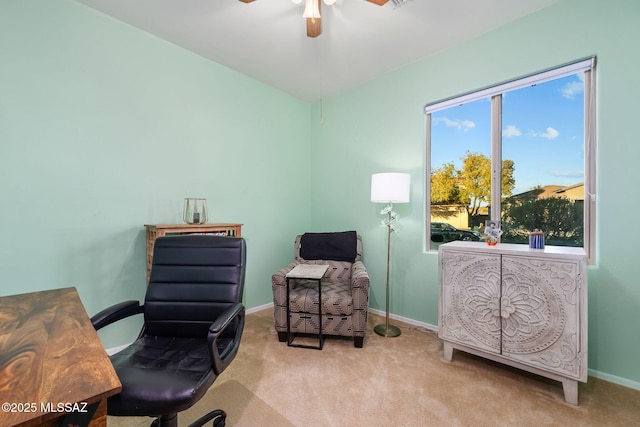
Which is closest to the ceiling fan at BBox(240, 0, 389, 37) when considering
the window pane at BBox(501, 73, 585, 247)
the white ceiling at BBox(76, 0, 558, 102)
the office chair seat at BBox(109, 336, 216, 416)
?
the white ceiling at BBox(76, 0, 558, 102)

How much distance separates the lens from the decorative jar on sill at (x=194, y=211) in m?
2.50

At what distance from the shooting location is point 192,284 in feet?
5.07

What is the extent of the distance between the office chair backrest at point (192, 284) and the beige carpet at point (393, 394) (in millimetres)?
576

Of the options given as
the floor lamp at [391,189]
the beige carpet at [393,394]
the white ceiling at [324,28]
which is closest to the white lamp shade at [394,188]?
the floor lamp at [391,189]

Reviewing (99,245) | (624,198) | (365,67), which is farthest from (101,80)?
(624,198)

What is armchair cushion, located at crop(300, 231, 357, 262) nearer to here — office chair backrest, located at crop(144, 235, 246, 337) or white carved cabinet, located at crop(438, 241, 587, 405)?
white carved cabinet, located at crop(438, 241, 587, 405)

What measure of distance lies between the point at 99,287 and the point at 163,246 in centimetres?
109

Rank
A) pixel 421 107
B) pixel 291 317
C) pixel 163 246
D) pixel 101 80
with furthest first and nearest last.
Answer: pixel 421 107
pixel 291 317
pixel 101 80
pixel 163 246

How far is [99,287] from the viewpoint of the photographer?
7.18 ft

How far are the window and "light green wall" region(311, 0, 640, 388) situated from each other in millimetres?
106

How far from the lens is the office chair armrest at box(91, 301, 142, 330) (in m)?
1.25

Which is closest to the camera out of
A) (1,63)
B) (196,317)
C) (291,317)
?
(196,317)

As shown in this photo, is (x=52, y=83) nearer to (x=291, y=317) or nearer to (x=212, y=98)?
(x=212, y=98)

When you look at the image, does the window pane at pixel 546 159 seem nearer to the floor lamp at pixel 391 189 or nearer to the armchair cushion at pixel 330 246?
the floor lamp at pixel 391 189
